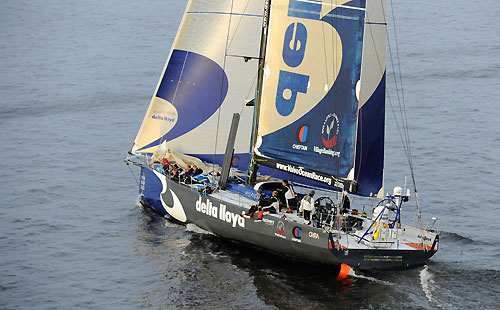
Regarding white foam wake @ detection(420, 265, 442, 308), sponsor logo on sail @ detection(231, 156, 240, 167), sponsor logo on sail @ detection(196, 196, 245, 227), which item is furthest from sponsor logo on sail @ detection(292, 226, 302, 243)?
sponsor logo on sail @ detection(231, 156, 240, 167)

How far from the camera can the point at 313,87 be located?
112 feet

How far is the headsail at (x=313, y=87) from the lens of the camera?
33531 millimetres

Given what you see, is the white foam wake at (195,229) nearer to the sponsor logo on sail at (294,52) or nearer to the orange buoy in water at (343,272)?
the sponsor logo on sail at (294,52)

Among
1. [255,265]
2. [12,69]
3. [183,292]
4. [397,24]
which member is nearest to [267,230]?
[255,265]

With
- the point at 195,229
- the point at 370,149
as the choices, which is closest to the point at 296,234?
the point at 370,149

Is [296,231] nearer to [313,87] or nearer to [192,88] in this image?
[313,87]

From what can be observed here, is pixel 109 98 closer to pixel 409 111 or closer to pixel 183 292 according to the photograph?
pixel 409 111

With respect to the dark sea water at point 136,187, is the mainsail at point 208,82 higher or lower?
higher

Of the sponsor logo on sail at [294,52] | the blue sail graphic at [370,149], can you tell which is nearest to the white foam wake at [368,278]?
the blue sail graphic at [370,149]

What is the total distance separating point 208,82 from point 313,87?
7.90 m

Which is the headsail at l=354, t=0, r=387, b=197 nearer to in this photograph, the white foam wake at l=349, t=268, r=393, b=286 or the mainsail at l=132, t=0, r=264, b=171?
the white foam wake at l=349, t=268, r=393, b=286

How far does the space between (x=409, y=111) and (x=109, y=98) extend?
76.0ft

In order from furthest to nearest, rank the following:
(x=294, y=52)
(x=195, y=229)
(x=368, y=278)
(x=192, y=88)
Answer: (x=192, y=88)
(x=195, y=229)
(x=294, y=52)
(x=368, y=278)

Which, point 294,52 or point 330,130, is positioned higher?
point 294,52
